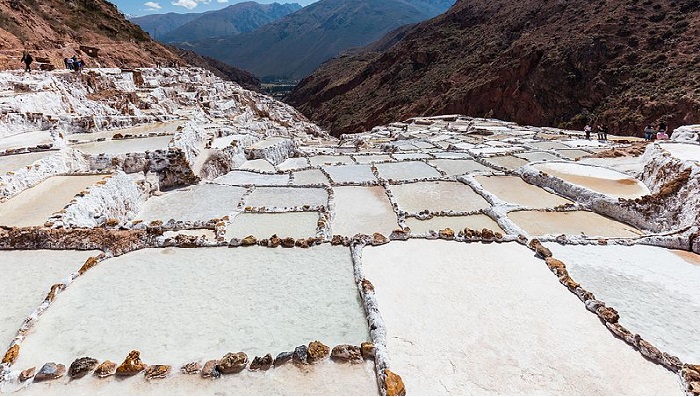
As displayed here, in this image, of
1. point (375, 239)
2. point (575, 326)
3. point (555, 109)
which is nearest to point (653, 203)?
point (575, 326)

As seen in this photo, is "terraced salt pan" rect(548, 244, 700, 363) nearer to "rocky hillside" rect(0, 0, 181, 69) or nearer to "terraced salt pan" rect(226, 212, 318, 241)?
"terraced salt pan" rect(226, 212, 318, 241)

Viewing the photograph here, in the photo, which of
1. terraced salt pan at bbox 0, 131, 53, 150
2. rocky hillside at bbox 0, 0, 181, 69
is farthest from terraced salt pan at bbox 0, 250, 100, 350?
rocky hillside at bbox 0, 0, 181, 69

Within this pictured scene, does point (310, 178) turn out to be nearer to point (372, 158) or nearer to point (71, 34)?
point (372, 158)

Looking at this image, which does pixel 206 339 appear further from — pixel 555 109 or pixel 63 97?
pixel 555 109

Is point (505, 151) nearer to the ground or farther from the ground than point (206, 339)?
farther from the ground

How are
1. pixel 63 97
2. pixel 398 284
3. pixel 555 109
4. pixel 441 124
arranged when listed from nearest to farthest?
1. pixel 398 284
2. pixel 63 97
3. pixel 441 124
4. pixel 555 109

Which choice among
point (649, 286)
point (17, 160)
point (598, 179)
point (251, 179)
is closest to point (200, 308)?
point (649, 286)

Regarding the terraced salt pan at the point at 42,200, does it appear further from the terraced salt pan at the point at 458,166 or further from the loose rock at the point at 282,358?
the terraced salt pan at the point at 458,166
